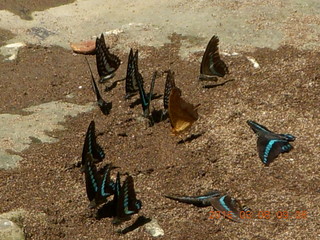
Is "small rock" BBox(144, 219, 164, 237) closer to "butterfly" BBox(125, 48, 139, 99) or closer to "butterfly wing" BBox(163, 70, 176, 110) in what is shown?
"butterfly wing" BBox(163, 70, 176, 110)

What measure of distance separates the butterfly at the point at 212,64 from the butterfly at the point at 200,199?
1.70 metres

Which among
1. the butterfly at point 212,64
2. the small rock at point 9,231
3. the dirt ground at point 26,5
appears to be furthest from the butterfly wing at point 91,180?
the dirt ground at point 26,5

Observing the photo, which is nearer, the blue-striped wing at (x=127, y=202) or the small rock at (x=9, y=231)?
the small rock at (x=9, y=231)

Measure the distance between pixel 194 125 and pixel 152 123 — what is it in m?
0.37

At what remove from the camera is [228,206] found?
14.7ft

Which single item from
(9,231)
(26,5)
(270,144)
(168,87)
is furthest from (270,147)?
Answer: (26,5)

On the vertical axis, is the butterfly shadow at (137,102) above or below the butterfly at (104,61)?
below

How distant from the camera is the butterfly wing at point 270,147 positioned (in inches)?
196

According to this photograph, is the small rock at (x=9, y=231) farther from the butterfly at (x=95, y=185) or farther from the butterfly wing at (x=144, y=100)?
the butterfly wing at (x=144, y=100)

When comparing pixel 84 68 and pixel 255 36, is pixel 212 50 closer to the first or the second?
pixel 255 36

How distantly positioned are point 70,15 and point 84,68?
135 cm

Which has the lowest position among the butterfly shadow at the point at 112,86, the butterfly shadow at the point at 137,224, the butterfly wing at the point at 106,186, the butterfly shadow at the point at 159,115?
the butterfly shadow at the point at 137,224

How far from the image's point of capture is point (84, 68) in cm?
679

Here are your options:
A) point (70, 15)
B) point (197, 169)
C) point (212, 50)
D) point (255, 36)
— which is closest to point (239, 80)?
point (212, 50)
